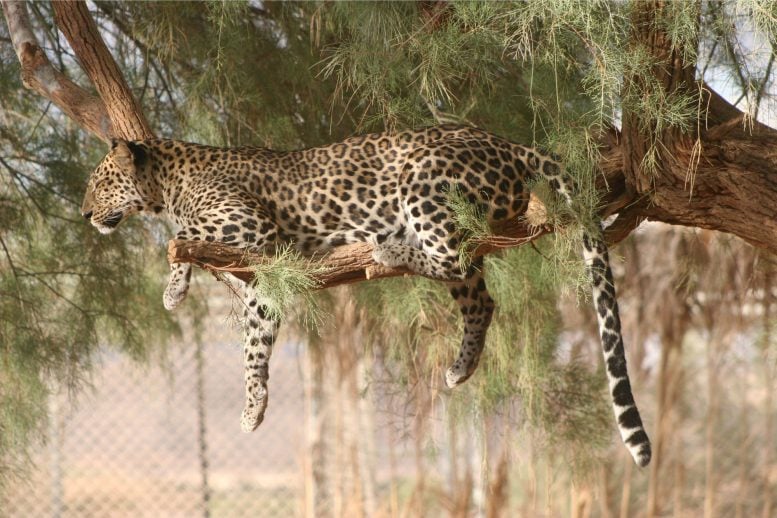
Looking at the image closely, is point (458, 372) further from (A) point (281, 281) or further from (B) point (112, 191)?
(B) point (112, 191)

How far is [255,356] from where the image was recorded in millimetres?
3324

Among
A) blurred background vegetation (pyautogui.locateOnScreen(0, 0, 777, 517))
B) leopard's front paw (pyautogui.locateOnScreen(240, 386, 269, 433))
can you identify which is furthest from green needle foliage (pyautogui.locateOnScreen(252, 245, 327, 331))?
blurred background vegetation (pyautogui.locateOnScreen(0, 0, 777, 517))

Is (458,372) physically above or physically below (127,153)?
below

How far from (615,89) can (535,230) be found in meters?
0.53

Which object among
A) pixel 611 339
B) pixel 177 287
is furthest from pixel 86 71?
pixel 611 339

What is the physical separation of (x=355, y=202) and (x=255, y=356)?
57cm

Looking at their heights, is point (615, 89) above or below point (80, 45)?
below

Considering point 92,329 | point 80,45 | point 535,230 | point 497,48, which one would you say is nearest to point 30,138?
point 92,329

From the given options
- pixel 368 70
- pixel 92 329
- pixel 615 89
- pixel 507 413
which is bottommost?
pixel 507 413

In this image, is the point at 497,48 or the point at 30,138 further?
the point at 30,138

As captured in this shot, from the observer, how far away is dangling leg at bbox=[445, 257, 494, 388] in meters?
3.62

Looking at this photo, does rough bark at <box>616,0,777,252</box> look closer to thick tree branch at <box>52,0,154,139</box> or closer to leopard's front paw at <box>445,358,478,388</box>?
leopard's front paw at <box>445,358,478,388</box>

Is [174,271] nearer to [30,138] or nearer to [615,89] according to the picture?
[615,89]

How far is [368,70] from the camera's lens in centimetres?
347
